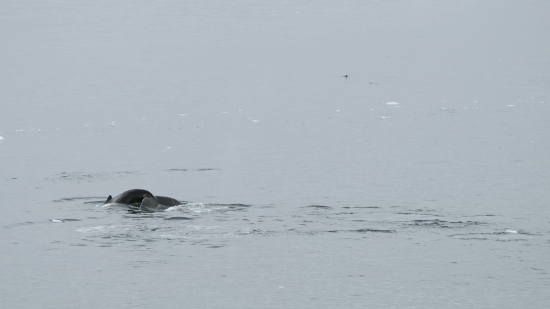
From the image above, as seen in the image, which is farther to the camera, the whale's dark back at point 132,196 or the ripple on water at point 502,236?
the whale's dark back at point 132,196

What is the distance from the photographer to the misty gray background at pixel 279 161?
31.0 feet

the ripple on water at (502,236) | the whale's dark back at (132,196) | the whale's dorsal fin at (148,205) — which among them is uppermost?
the whale's dark back at (132,196)

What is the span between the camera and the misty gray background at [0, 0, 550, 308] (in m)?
9.45

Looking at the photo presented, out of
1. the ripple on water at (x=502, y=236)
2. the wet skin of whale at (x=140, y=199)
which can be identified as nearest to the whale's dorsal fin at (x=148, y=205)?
the wet skin of whale at (x=140, y=199)

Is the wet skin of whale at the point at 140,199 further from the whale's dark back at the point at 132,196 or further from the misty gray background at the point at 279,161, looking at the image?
the misty gray background at the point at 279,161

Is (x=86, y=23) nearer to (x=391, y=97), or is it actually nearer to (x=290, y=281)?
(x=391, y=97)

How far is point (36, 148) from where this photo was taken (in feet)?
54.4

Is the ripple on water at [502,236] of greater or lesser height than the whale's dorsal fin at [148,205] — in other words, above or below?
below

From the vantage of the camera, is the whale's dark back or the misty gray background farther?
the whale's dark back

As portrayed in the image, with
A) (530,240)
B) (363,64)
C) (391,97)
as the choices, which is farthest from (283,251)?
(363,64)

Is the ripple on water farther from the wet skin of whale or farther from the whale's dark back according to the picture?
the whale's dark back

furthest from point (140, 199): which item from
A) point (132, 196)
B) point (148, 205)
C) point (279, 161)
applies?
point (279, 161)

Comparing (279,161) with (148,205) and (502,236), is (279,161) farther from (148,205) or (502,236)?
(502,236)

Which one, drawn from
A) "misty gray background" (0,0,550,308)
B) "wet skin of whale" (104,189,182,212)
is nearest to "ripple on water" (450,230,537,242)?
"misty gray background" (0,0,550,308)
